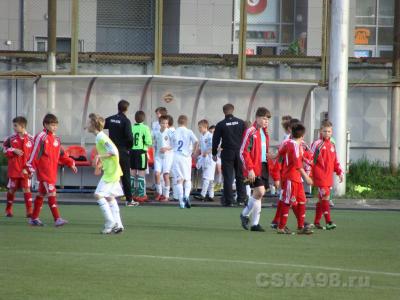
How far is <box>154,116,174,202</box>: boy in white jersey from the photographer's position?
24062 mm

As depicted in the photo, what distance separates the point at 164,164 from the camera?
958 inches

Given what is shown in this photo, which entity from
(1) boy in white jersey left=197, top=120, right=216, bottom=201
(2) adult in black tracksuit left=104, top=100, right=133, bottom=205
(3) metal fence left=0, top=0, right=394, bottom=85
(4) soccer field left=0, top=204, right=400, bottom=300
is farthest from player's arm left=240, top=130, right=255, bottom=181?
(3) metal fence left=0, top=0, right=394, bottom=85

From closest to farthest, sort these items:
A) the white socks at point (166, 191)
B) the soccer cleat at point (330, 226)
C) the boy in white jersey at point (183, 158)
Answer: the soccer cleat at point (330, 226) → the boy in white jersey at point (183, 158) → the white socks at point (166, 191)

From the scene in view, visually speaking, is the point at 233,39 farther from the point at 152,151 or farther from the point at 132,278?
the point at 132,278

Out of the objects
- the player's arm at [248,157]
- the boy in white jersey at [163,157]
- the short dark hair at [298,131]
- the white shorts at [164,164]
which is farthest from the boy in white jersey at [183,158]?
the short dark hair at [298,131]

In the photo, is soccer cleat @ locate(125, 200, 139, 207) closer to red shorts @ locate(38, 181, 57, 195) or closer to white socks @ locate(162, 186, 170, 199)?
white socks @ locate(162, 186, 170, 199)

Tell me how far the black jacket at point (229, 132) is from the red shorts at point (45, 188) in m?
5.87

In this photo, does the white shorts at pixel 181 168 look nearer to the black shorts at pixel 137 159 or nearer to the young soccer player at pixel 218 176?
the black shorts at pixel 137 159

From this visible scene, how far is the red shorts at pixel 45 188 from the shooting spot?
55.6ft

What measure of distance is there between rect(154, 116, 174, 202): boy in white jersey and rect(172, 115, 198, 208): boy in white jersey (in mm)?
746

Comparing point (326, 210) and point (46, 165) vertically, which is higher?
point (46, 165)

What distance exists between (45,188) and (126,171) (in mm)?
4912

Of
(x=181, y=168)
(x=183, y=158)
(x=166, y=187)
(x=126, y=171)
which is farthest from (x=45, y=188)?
(x=166, y=187)

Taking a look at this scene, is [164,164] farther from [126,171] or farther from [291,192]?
[291,192]
